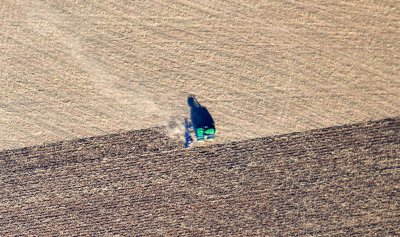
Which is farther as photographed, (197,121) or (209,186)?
(209,186)

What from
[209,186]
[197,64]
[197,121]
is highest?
[197,64]

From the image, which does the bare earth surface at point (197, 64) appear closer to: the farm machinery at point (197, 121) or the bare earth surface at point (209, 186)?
the farm machinery at point (197, 121)

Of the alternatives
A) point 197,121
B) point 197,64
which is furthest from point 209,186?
point 197,64

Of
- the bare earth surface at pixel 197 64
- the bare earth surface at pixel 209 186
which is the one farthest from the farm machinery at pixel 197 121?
the bare earth surface at pixel 209 186

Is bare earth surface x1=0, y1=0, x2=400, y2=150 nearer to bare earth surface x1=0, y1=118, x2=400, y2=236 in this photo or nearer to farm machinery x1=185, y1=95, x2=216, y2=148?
farm machinery x1=185, y1=95, x2=216, y2=148

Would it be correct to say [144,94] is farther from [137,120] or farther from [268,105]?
[268,105]

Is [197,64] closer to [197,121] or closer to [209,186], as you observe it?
[197,121]

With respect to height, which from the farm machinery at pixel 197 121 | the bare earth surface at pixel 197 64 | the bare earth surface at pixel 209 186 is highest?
the bare earth surface at pixel 197 64

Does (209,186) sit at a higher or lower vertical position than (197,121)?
lower
